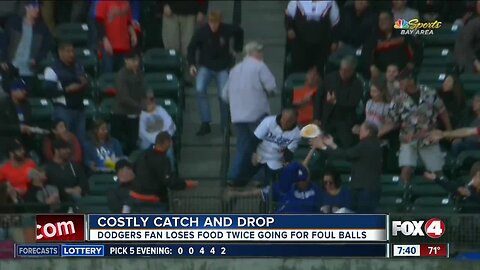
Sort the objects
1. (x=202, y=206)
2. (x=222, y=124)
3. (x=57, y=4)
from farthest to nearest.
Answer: (x=57, y=4) → (x=222, y=124) → (x=202, y=206)

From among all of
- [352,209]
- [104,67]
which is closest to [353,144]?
[352,209]

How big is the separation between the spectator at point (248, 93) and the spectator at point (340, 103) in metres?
0.68

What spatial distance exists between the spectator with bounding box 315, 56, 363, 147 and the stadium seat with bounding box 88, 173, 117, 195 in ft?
8.58

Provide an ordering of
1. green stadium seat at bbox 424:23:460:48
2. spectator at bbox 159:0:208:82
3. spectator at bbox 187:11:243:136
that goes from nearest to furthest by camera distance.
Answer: spectator at bbox 187:11:243:136 < green stadium seat at bbox 424:23:460:48 < spectator at bbox 159:0:208:82

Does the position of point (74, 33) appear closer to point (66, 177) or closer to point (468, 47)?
point (66, 177)

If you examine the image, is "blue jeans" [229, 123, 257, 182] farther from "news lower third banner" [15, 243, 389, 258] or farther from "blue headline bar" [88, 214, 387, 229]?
"news lower third banner" [15, 243, 389, 258]

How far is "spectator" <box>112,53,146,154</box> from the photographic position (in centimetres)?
2125

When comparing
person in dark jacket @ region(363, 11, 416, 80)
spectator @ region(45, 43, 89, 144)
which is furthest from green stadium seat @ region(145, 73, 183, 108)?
person in dark jacket @ region(363, 11, 416, 80)

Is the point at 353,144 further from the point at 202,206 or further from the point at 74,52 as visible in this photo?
the point at 74,52

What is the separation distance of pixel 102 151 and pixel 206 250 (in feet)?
6.25

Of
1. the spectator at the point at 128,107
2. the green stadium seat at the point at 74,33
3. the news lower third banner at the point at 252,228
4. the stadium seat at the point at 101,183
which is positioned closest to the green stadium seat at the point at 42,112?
the spectator at the point at 128,107

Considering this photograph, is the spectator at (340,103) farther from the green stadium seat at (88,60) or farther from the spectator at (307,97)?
the green stadium seat at (88,60)

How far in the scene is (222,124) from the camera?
21.6 meters

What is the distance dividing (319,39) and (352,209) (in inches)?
109
